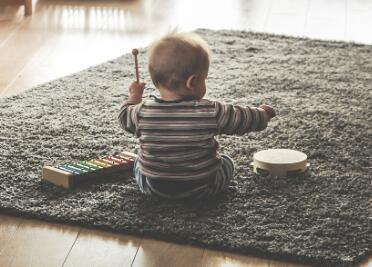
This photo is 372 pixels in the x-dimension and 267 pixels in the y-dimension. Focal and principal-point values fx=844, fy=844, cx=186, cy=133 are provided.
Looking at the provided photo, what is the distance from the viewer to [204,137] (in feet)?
5.70

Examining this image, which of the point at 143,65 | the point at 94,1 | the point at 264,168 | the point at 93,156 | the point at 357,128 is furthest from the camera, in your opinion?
the point at 94,1

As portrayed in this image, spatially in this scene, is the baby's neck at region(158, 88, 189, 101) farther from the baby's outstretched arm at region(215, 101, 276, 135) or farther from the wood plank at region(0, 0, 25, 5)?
the wood plank at region(0, 0, 25, 5)

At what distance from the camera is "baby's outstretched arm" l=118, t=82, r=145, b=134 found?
178 cm

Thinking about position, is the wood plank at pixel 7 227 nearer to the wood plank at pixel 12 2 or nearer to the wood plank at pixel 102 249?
the wood plank at pixel 102 249

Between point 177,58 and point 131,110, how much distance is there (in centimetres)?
16

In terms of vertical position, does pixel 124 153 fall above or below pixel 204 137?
below

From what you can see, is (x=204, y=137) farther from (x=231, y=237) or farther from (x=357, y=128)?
(x=357, y=128)

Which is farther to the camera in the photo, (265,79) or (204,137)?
(265,79)

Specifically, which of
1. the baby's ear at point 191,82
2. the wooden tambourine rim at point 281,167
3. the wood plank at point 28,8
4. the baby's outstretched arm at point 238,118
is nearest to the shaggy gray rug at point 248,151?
the wooden tambourine rim at point 281,167

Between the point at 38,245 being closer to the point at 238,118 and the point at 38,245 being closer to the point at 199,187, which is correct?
the point at 199,187

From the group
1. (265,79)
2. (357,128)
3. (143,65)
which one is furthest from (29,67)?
(357,128)

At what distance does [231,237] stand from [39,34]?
1.84 metres

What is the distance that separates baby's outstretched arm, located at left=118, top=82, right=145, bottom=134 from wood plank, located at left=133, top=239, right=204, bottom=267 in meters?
0.29

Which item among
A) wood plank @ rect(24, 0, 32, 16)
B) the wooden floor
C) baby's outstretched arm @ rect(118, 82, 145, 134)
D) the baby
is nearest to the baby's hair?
the baby
